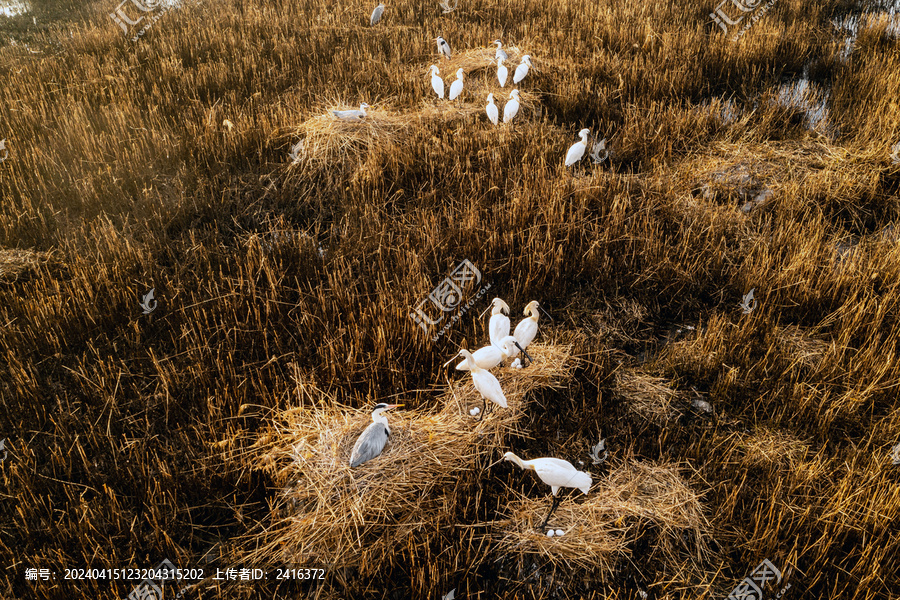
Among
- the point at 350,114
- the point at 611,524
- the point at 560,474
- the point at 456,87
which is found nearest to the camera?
the point at 560,474

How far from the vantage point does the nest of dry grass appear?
2.27 m

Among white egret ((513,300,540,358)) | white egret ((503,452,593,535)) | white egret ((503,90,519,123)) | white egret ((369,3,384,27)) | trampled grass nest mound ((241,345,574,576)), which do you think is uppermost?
white egret ((369,3,384,27))

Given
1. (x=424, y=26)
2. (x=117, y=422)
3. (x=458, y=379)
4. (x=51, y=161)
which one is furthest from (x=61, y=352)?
(x=424, y=26)

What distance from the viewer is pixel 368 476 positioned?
247 cm

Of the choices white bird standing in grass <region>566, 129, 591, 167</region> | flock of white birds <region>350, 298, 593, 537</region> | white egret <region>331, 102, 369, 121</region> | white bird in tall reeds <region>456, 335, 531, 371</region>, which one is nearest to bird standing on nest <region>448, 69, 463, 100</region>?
white egret <region>331, 102, 369, 121</region>

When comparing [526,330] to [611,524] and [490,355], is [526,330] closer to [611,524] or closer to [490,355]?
[490,355]

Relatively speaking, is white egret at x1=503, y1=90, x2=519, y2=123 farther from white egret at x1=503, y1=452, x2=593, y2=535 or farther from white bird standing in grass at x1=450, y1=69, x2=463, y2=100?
white egret at x1=503, y1=452, x2=593, y2=535

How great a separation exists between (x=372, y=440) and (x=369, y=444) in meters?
0.03

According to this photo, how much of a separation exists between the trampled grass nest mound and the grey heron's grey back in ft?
0.23

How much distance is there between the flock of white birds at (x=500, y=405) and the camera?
7.39 feet

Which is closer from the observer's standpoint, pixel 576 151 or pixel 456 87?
pixel 576 151

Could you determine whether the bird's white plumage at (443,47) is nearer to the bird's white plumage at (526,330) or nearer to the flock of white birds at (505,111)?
the flock of white birds at (505,111)

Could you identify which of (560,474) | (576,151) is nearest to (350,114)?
(576,151)

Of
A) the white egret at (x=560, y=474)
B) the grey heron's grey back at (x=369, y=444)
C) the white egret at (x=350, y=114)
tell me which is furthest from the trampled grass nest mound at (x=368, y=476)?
the white egret at (x=350, y=114)
